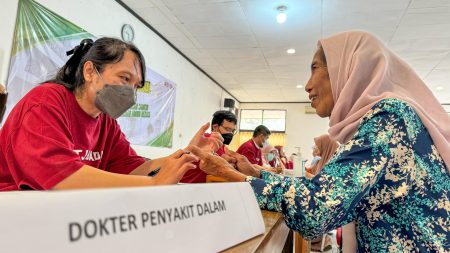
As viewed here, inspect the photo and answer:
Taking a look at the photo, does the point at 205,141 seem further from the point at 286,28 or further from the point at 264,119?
the point at 264,119

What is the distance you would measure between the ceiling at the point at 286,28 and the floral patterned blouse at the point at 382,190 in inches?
120

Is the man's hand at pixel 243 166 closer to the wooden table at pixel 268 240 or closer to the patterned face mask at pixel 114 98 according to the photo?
the wooden table at pixel 268 240

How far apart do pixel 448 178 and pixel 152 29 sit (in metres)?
4.25

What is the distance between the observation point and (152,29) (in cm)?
432

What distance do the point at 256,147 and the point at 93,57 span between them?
3462mm

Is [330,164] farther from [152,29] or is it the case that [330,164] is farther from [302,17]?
[152,29]

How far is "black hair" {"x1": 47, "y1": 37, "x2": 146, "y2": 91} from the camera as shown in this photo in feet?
3.71

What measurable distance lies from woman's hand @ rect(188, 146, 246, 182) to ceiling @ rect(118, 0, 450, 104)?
2.95 metres

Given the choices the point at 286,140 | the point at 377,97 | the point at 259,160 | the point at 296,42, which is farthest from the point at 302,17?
the point at 286,140

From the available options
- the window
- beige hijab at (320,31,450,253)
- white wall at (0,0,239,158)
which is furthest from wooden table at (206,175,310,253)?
the window

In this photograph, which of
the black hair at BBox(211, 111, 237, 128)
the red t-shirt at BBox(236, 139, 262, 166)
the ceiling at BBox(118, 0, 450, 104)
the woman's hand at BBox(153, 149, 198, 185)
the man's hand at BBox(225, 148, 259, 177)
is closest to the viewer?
the woman's hand at BBox(153, 149, 198, 185)

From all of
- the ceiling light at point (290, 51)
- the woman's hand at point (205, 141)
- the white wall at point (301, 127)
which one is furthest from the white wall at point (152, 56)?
the white wall at point (301, 127)

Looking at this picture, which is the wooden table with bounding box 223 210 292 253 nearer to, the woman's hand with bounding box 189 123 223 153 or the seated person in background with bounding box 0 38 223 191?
the seated person in background with bounding box 0 38 223 191

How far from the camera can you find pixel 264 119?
31.6 feet
